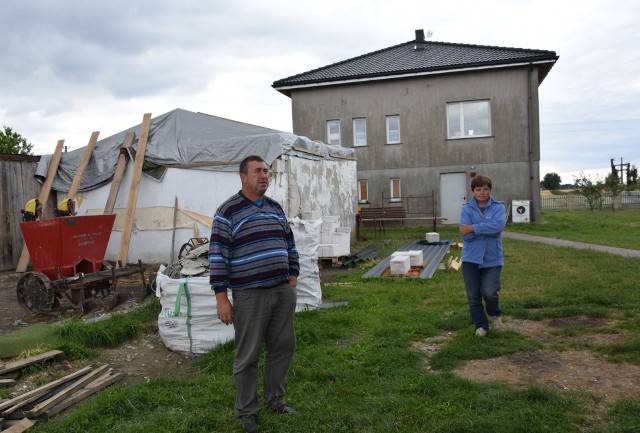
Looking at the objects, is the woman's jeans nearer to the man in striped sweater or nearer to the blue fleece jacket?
the blue fleece jacket

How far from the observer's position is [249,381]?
12.7 ft

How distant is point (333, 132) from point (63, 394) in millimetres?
20109

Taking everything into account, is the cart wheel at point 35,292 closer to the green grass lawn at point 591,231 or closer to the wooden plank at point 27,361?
the wooden plank at point 27,361

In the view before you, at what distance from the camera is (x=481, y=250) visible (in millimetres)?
5832

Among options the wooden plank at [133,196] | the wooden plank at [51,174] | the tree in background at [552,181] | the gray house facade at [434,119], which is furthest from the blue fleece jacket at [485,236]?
the tree in background at [552,181]

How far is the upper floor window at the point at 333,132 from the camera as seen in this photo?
23.6 m

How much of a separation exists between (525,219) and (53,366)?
18957 millimetres

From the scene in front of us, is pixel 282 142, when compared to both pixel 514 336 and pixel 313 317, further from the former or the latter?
pixel 514 336

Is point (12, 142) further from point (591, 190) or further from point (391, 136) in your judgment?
point (591, 190)

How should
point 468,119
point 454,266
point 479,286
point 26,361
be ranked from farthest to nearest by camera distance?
1. point 468,119
2. point 454,266
3. point 479,286
4. point 26,361

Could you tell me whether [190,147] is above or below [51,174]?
above

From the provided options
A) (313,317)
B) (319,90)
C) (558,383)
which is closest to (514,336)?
(558,383)

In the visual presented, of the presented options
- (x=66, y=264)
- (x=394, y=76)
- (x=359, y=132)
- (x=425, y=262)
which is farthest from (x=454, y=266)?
(x=359, y=132)

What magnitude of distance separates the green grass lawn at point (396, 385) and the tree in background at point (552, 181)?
A: 62.0 meters
